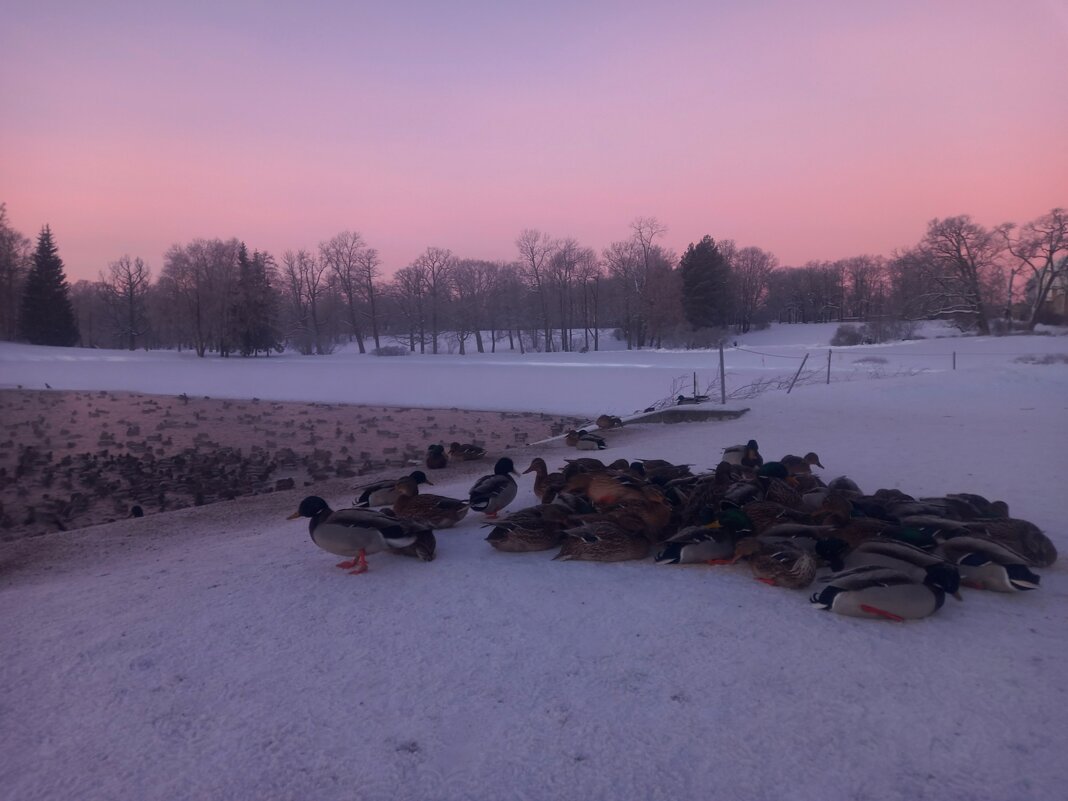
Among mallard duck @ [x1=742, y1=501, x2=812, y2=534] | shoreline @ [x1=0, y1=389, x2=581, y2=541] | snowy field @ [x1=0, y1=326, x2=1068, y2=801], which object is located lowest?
shoreline @ [x1=0, y1=389, x2=581, y2=541]

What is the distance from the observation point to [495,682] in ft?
12.1

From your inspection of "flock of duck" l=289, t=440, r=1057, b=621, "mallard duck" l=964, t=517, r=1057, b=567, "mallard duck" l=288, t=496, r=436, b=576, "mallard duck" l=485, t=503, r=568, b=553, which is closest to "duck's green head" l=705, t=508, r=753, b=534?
"flock of duck" l=289, t=440, r=1057, b=621

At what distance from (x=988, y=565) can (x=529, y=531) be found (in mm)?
→ 3197

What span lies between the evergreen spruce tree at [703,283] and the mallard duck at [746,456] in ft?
163

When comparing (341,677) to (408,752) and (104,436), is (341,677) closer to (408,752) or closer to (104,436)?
(408,752)

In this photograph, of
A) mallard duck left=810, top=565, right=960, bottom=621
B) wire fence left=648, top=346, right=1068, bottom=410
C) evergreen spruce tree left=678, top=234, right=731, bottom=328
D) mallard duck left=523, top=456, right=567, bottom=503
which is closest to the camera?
mallard duck left=810, top=565, right=960, bottom=621

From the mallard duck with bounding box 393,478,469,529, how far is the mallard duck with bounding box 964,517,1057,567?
13.5 ft

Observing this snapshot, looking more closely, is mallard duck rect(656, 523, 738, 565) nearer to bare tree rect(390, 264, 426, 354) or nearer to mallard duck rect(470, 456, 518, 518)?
mallard duck rect(470, 456, 518, 518)

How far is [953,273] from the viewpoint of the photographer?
78.6ft

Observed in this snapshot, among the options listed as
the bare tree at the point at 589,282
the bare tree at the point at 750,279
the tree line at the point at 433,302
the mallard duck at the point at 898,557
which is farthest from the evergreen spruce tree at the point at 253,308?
the mallard duck at the point at 898,557

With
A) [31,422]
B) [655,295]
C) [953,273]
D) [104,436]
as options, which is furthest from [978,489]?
[655,295]

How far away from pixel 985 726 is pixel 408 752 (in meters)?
2.56

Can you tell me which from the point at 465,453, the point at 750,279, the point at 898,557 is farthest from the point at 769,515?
the point at 750,279

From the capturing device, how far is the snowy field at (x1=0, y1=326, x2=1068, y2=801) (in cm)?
295
